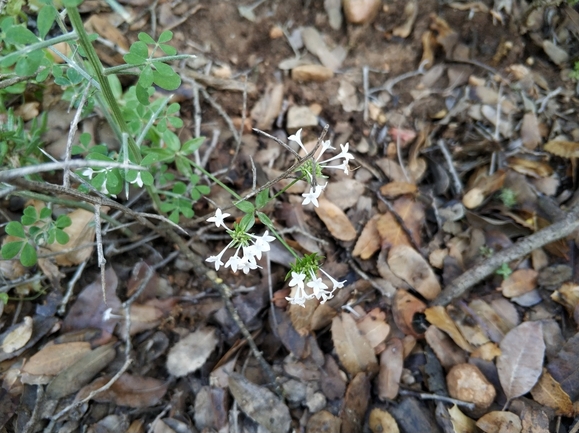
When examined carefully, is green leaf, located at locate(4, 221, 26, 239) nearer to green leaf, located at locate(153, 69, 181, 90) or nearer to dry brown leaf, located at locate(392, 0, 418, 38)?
green leaf, located at locate(153, 69, 181, 90)

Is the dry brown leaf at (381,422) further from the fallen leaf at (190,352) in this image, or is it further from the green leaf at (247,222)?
the green leaf at (247,222)

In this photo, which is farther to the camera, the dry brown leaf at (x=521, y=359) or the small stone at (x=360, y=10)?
the small stone at (x=360, y=10)

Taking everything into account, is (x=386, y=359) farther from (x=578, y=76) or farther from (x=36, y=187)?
(x=578, y=76)

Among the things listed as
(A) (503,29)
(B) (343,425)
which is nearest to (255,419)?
(B) (343,425)

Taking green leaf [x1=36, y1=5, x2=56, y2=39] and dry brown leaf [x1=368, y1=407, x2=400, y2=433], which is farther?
dry brown leaf [x1=368, y1=407, x2=400, y2=433]

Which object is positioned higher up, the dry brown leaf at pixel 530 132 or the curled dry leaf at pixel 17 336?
the dry brown leaf at pixel 530 132

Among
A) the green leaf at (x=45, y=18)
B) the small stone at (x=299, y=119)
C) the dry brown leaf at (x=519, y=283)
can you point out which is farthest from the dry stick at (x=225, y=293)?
the dry brown leaf at (x=519, y=283)

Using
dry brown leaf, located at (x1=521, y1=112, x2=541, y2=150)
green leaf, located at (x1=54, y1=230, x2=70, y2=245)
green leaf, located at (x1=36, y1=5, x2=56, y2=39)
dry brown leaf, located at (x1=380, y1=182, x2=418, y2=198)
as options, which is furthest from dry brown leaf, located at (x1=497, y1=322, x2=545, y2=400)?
green leaf, located at (x1=36, y1=5, x2=56, y2=39)
